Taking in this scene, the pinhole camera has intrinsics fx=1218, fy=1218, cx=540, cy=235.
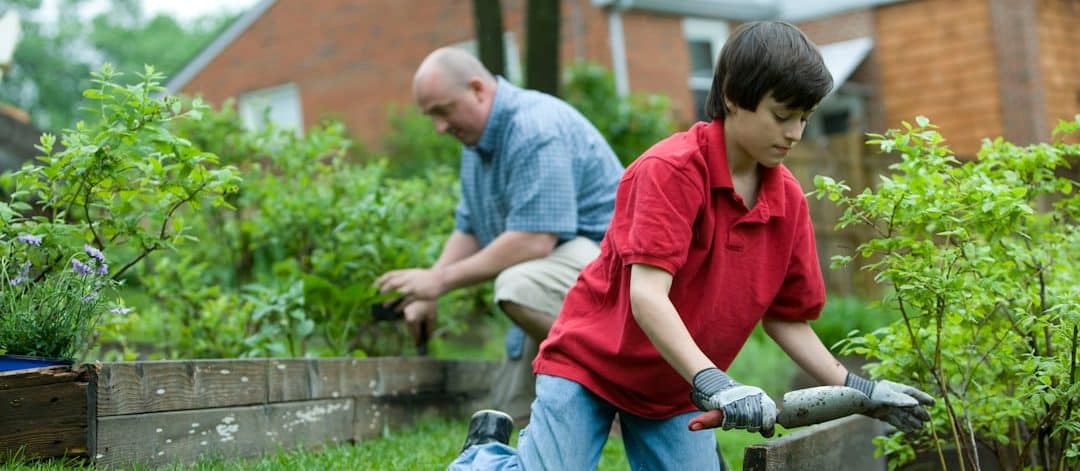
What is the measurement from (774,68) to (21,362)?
2.12m

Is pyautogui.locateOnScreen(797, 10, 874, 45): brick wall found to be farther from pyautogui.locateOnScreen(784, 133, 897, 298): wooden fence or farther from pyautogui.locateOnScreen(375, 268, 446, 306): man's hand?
pyautogui.locateOnScreen(375, 268, 446, 306): man's hand

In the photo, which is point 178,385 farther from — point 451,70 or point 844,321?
point 844,321

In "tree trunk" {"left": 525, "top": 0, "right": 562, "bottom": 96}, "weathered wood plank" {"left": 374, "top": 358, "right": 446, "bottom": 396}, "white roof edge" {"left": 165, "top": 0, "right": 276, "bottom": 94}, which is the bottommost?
"weathered wood plank" {"left": 374, "top": 358, "right": 446, "bottom": 396}

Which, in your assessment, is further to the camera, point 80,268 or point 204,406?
point 204,406

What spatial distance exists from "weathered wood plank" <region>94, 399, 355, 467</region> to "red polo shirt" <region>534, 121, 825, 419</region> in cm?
117

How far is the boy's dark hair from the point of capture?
280 centimetres

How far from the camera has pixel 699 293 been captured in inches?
124

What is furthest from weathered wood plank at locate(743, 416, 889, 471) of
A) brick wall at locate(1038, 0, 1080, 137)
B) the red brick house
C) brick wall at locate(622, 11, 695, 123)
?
brick wall at locate(1038, 0, 1080, 137)

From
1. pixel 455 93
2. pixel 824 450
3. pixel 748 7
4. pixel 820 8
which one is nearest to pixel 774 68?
pixel 824 450

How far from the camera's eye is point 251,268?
633 cm

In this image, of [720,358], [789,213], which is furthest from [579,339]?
[789,213]

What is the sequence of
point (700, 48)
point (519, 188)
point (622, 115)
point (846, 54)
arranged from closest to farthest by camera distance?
point (519, 188) < point (622, 115) < point (846, 54) < point (700, 48)

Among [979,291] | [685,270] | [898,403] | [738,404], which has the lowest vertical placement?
[898,403]

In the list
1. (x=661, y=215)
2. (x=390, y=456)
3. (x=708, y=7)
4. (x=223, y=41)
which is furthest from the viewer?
(x=223, y=41)
